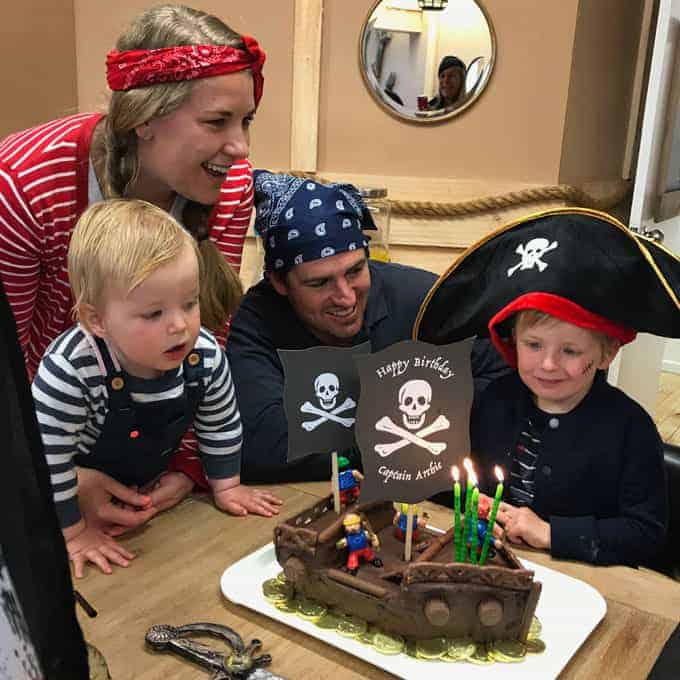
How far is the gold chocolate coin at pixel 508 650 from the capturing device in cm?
90

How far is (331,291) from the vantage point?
1630 millimetres

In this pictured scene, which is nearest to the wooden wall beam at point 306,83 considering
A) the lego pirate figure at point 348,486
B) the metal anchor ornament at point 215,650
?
the lego pirate figure at point 348,486

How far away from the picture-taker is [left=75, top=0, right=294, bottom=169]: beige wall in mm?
3115

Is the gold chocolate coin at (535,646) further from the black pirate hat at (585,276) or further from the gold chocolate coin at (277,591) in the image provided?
the black pirate hat at (585,276)

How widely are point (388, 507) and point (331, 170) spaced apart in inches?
90.8

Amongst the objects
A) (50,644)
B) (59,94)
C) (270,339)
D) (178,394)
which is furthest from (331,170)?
(50,644)

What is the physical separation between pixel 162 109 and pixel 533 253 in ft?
2.19

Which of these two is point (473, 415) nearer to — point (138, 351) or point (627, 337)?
point (627, 337)

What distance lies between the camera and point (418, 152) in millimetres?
3102

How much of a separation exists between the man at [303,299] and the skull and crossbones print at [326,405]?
0.46m

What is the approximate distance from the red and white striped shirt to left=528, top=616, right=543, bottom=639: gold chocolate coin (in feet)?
3.10

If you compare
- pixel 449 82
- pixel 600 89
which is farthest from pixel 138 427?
pixel 600 89

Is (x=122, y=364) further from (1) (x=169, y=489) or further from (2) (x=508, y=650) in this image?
(2) (x=508, y=650)

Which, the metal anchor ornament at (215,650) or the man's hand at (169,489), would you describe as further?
the man's hand at (169,489)
